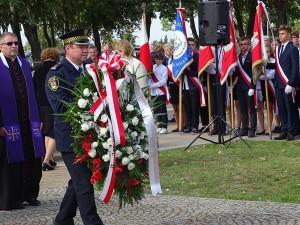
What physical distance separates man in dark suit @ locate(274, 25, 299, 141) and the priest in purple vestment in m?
6.80

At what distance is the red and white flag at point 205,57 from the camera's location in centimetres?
1714

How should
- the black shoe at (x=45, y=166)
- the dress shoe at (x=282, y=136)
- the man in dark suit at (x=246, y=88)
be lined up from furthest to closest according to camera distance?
the man in dark suit at (x=246, y=88), the dress shoe at (x=282, y=136), the black shoe at (x=45, y=166)

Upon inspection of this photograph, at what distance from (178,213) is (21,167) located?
89.0 inches

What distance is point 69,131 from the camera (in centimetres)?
759

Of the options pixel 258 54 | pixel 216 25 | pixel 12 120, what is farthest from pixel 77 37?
pixel 258 54

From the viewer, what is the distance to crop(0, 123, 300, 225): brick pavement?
27.5 ft

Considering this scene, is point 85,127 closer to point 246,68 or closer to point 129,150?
point 129,150

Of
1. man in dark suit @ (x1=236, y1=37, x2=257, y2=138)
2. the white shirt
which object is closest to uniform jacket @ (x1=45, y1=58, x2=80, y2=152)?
man in dark suit @ (x1=236, y1=37, x2=257, y2=138)

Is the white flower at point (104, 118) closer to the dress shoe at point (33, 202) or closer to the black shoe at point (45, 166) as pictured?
the dress shoe at point (33, 202)

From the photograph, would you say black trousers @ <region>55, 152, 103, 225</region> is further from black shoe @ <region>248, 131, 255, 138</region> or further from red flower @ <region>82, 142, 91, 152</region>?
black shoe @ <region>248, 131, 255, 138</region>

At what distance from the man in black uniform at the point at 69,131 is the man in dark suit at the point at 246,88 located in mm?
9172

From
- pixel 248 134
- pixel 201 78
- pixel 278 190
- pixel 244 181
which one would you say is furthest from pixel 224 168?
pixel 201 78

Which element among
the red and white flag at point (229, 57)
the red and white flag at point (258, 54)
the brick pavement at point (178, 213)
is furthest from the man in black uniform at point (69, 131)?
the red and white flag at point (229, 57)

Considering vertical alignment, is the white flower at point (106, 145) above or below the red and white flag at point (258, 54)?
below
